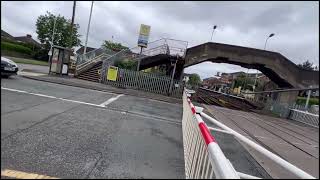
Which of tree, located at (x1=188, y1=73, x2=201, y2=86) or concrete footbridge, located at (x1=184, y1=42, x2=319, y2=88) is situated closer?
concrete footbridge, located at (x1=184, y1=42, x2=319, y2=88)

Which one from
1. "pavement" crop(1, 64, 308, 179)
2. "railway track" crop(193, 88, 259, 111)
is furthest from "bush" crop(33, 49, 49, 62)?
"pavement" crop(1, 64, 308, 179)

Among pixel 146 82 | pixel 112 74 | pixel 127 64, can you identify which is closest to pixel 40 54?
pixel 127 64

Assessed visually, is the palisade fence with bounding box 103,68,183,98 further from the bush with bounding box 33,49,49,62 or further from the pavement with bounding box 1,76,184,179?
the bush with bounding box 33,49,49,62

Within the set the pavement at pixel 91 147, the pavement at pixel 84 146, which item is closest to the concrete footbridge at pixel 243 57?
the pavement at pixel 91 147

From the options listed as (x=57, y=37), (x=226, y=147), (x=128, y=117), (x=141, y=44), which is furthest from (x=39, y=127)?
(x=57, y=37)

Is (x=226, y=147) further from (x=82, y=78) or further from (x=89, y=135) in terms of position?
(x=82, y=78)

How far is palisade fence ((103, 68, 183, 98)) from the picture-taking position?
23.4 metres

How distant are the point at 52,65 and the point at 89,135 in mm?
17503

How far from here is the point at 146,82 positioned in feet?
77.8

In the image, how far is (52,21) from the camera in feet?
165

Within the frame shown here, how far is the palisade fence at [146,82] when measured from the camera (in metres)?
23.4

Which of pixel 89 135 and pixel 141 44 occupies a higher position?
pixel 141 44

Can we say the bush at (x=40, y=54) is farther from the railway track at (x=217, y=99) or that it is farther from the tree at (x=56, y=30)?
the railway track at (x=217, y=99)

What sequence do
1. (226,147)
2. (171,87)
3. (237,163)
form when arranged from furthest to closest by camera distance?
(171,87), (226,147), (237,163)
